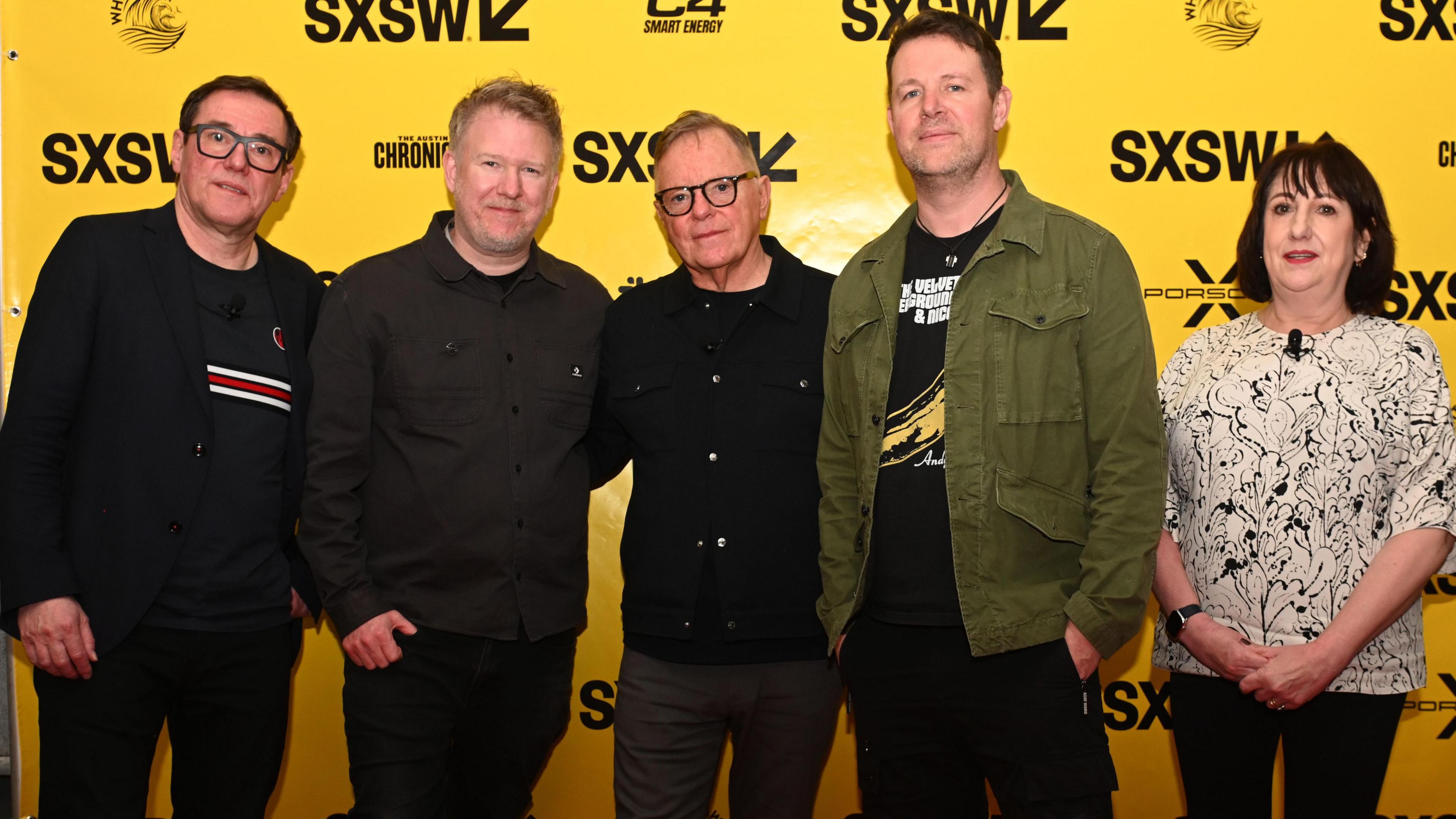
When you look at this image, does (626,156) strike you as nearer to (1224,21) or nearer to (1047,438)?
(1047,438)

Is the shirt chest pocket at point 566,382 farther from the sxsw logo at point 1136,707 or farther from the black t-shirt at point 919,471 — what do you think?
the sxsw logo at point 1136,707

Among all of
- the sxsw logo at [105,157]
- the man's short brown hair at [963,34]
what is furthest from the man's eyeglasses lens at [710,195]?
the sxsw logo at [105,157]

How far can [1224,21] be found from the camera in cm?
292

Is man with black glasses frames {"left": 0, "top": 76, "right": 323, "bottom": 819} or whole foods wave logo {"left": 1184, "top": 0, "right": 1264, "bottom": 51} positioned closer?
man with black glasses frames {"left": 0, "top": 76, "right": 323, "bottom": 819}

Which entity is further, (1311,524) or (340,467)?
(340,467)

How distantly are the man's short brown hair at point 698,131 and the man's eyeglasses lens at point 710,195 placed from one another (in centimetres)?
9

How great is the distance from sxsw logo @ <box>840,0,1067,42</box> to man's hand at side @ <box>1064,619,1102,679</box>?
6.35 ft

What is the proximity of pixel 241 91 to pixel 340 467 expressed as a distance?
929 mm

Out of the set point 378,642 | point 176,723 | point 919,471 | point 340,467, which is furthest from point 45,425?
point 919,471

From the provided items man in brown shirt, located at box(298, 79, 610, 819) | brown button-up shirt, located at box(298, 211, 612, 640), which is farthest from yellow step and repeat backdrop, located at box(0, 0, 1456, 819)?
brown button-up shirt, located at box(298, 211, 612, 640)

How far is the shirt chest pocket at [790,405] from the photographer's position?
88.0 inches

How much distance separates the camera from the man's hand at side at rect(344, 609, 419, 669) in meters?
2.14

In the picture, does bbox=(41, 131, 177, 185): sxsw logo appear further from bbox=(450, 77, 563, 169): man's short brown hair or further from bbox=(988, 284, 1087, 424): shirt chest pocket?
bbox=(988, 284, 1087, 424): shirt chest pocket

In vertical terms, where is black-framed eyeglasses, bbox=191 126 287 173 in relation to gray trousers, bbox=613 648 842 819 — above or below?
above
